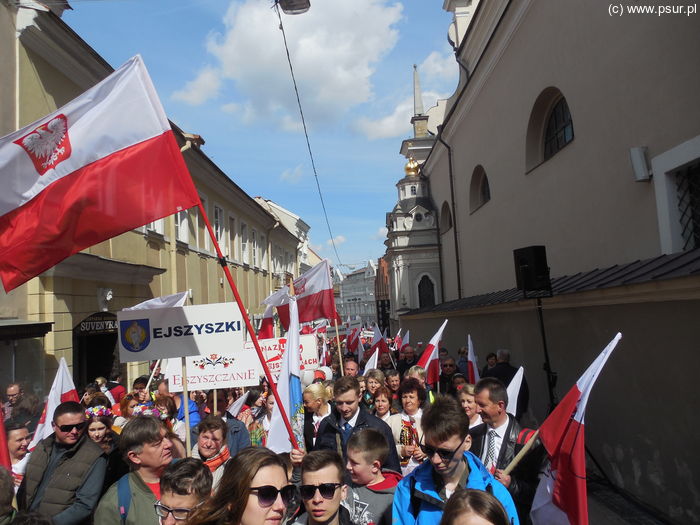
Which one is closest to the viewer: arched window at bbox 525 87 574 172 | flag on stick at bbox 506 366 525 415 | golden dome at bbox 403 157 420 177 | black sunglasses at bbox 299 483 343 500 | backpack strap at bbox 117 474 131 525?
black sunglasses at bbox 299 483 343 500

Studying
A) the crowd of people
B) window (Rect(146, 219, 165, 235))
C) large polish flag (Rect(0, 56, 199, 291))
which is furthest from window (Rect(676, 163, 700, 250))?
window (Rect(146, 219, 165, 235))

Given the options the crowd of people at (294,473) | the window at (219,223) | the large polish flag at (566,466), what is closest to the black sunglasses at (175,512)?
the crowd of people at (294,473)

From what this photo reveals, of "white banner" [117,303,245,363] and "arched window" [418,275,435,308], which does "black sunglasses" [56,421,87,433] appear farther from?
"arched window" [418,275,435,308]

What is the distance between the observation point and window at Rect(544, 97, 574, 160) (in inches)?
462

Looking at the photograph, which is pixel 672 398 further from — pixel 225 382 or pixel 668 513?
pixel 225 382

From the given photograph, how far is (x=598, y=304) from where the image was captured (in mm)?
7359

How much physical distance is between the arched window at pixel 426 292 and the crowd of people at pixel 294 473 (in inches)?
1145

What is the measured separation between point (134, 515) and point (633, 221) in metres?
8.28

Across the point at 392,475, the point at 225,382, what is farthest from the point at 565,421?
the point at 225,382

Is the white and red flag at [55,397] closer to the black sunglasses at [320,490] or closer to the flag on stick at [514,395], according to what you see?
the black sunglasses at [320,490]

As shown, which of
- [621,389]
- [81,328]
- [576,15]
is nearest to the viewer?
[621,389]

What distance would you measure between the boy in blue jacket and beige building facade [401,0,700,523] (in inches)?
140

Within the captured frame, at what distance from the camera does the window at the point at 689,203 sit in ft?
24.6

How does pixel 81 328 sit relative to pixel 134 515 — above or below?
above
